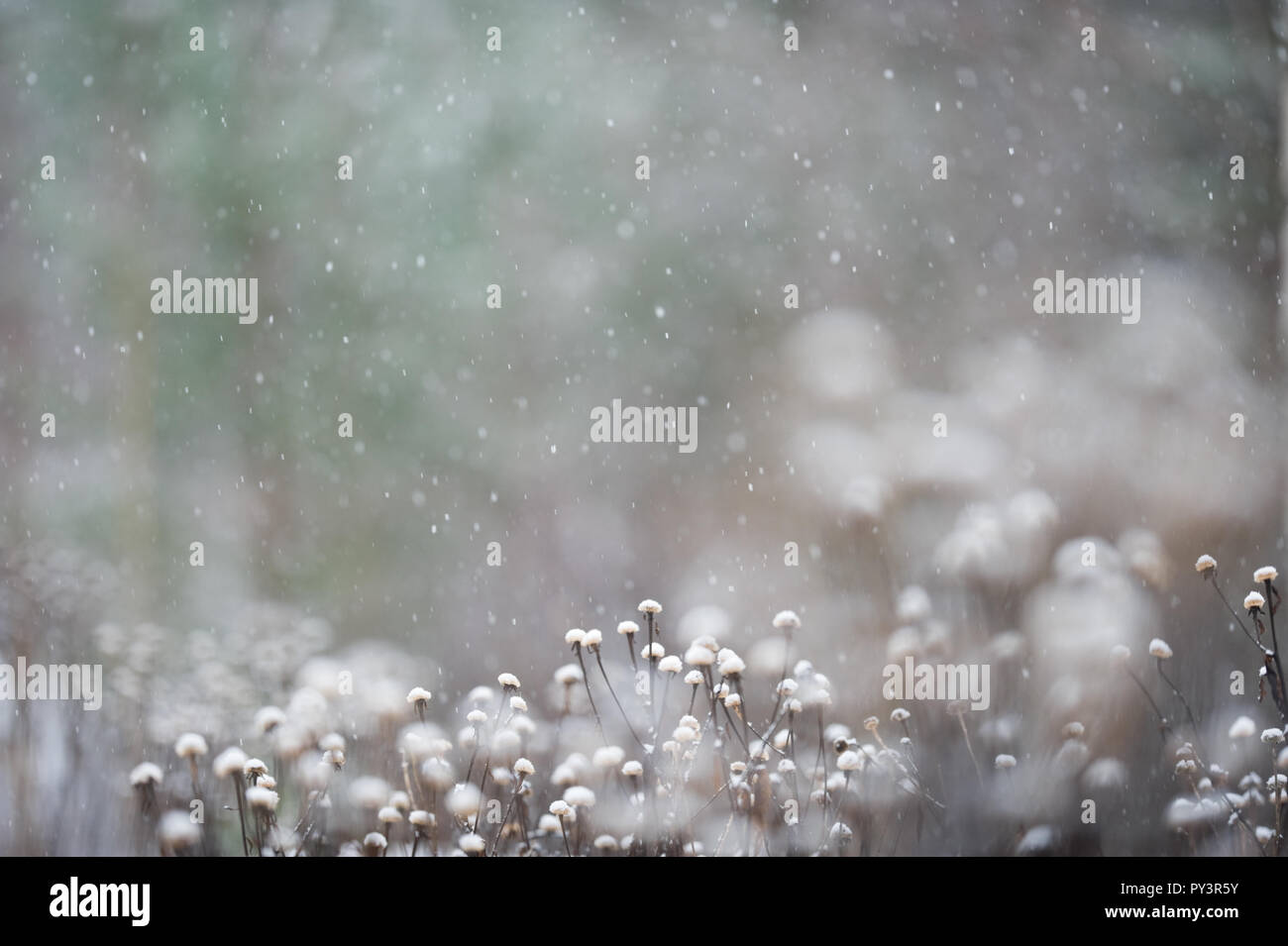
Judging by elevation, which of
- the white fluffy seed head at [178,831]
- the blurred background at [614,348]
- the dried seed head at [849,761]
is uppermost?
the blurred background at [614,348]

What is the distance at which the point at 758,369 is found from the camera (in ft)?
5.53

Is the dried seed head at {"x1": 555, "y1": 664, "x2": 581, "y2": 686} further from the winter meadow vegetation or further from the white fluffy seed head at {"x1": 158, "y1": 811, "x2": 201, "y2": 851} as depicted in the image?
the white fluffy seed head at {"x1": 158, "y1": 811, "x2": 201, "y2": 851}

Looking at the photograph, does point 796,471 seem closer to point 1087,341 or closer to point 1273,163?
point 1087,341

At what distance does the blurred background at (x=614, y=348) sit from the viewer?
5.36ft

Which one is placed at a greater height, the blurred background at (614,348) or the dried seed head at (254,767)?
the blurred background at (614,348)

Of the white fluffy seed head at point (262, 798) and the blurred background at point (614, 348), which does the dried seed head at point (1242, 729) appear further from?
the white fluffy seed head at point (262, 798)

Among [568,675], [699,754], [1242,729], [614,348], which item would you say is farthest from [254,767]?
[1242,729]

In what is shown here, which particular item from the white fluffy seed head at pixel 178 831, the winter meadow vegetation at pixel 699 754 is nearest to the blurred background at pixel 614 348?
the winter meadow vegetation at pixel 699 754

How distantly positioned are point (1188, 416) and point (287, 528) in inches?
70.1

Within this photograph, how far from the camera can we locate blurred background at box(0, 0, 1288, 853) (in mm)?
1635

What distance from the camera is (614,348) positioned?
5.56 feet

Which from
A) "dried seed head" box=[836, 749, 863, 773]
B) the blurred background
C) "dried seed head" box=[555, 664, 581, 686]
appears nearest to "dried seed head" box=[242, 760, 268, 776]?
the blurred background

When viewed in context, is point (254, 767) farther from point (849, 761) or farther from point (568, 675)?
point (849, 761)

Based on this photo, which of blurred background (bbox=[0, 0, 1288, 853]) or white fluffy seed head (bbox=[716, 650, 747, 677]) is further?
blurred background (bbox=[0, 0, 1288, 853])
